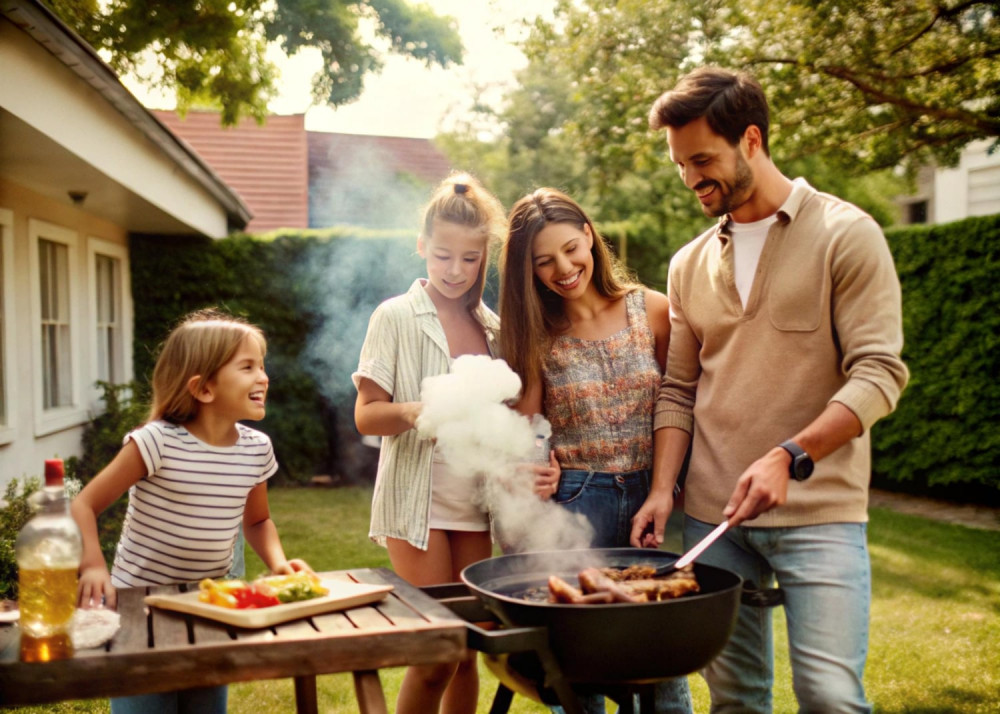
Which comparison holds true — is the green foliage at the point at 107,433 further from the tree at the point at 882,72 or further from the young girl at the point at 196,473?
the tree at the point at 882,72

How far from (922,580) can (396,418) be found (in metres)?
4.80

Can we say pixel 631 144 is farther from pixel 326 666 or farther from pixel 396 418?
pixel 326 666

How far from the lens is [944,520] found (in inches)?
306

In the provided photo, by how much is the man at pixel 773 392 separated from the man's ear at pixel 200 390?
4.32ft

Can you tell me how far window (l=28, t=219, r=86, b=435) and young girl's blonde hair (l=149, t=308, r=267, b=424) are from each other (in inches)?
176

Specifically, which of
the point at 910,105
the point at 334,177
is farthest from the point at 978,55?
the point at 334,177

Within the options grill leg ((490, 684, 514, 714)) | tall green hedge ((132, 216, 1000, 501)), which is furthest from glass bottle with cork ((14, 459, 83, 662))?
tall green hedge ((132, 216, 1000, 501))

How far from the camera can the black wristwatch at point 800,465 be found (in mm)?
2123

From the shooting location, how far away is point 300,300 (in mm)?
9773

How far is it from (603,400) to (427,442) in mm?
579

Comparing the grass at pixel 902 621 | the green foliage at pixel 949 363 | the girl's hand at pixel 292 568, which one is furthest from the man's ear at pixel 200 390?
the green foliage at pixel 949 363

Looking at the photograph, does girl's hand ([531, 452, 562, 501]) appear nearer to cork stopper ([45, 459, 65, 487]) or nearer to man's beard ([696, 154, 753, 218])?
man's beard ([696, 154, 753, 218])

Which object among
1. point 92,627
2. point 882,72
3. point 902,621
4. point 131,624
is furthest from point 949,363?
point 92,627

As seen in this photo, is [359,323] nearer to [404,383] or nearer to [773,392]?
[404,383]
